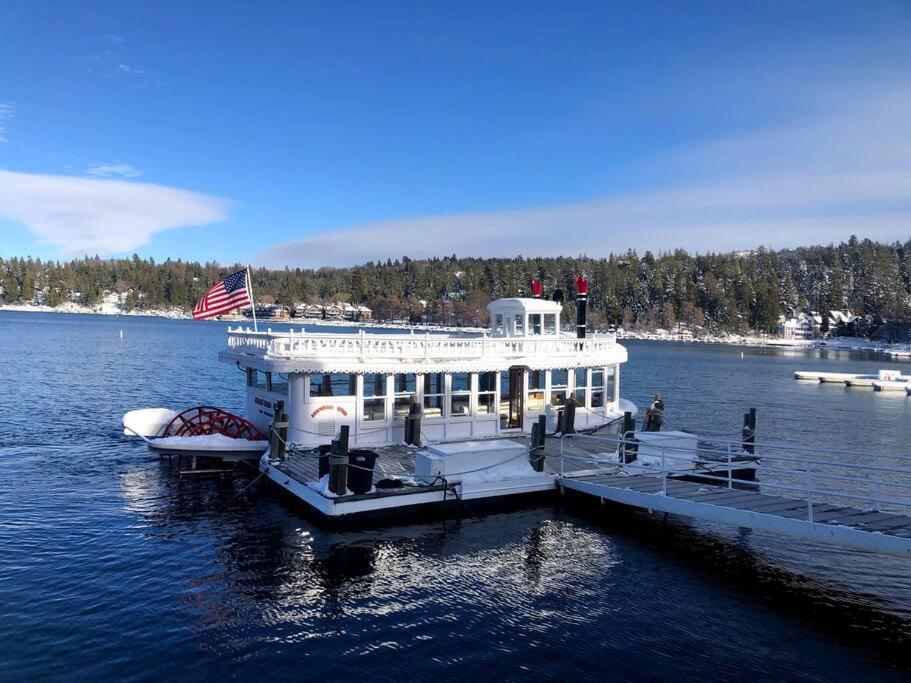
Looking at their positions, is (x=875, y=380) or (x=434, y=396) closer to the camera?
(x=434, y=396)

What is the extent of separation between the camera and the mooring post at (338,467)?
1571 cm

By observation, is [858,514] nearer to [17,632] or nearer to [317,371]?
[317,371]

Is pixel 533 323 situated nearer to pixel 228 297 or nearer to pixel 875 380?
pixel 228 297

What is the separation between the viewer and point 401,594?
13.2 m

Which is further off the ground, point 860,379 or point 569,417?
point 569,417

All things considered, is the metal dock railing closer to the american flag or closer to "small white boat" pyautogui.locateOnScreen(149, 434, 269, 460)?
"small white boat" pyautogui.locateOnScreen(149, 434, 269, 460)

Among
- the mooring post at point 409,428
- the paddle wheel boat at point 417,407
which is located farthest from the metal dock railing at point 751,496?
the mooring post at point 409,428

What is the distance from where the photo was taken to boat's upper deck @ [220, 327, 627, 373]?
19.6 m

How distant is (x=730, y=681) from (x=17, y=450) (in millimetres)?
26757

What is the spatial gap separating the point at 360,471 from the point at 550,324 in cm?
1280

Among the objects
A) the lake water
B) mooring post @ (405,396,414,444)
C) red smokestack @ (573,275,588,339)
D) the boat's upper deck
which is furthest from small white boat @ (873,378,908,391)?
Result: mooring post @ (405,396,414,444)

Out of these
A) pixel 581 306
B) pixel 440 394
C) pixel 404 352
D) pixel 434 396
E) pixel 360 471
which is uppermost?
pixel 581 306

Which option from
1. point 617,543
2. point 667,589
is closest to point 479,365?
point 617,543

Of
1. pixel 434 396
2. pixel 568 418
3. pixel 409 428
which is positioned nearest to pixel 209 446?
pixel 409 428
